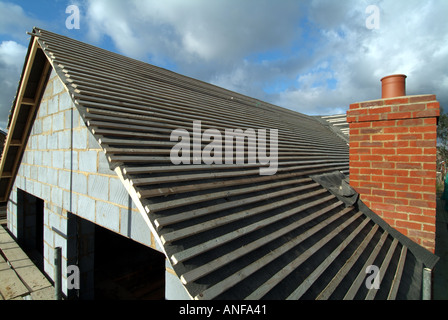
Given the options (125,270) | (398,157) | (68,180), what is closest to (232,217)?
(398,157)

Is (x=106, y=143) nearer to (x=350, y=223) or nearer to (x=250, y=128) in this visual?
(x=350, y=223)

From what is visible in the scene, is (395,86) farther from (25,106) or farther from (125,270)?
(125,270)

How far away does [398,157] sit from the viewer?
3.39 metres

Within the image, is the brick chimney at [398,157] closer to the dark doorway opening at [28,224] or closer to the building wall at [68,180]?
the building wall at [68,180]

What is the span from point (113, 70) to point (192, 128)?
7.77 feet

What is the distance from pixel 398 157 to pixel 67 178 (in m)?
5.29

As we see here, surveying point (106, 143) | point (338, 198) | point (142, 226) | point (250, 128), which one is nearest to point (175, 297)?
point (142, 226)

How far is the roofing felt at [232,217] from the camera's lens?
179 centimetres

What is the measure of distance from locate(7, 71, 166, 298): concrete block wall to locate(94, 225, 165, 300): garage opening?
1.71 m

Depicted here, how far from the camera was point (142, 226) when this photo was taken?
2436mm

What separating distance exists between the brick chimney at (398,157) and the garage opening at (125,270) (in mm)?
5406

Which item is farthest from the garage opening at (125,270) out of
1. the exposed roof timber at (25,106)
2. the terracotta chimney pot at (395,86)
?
the terracotta chimney pot at (395,86)

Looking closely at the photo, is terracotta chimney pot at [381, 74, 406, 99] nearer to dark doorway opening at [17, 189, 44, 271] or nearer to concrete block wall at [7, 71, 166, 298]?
concrete block wall at [7, 71, 166, 298]

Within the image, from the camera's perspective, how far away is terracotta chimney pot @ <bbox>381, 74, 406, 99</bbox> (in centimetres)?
371
